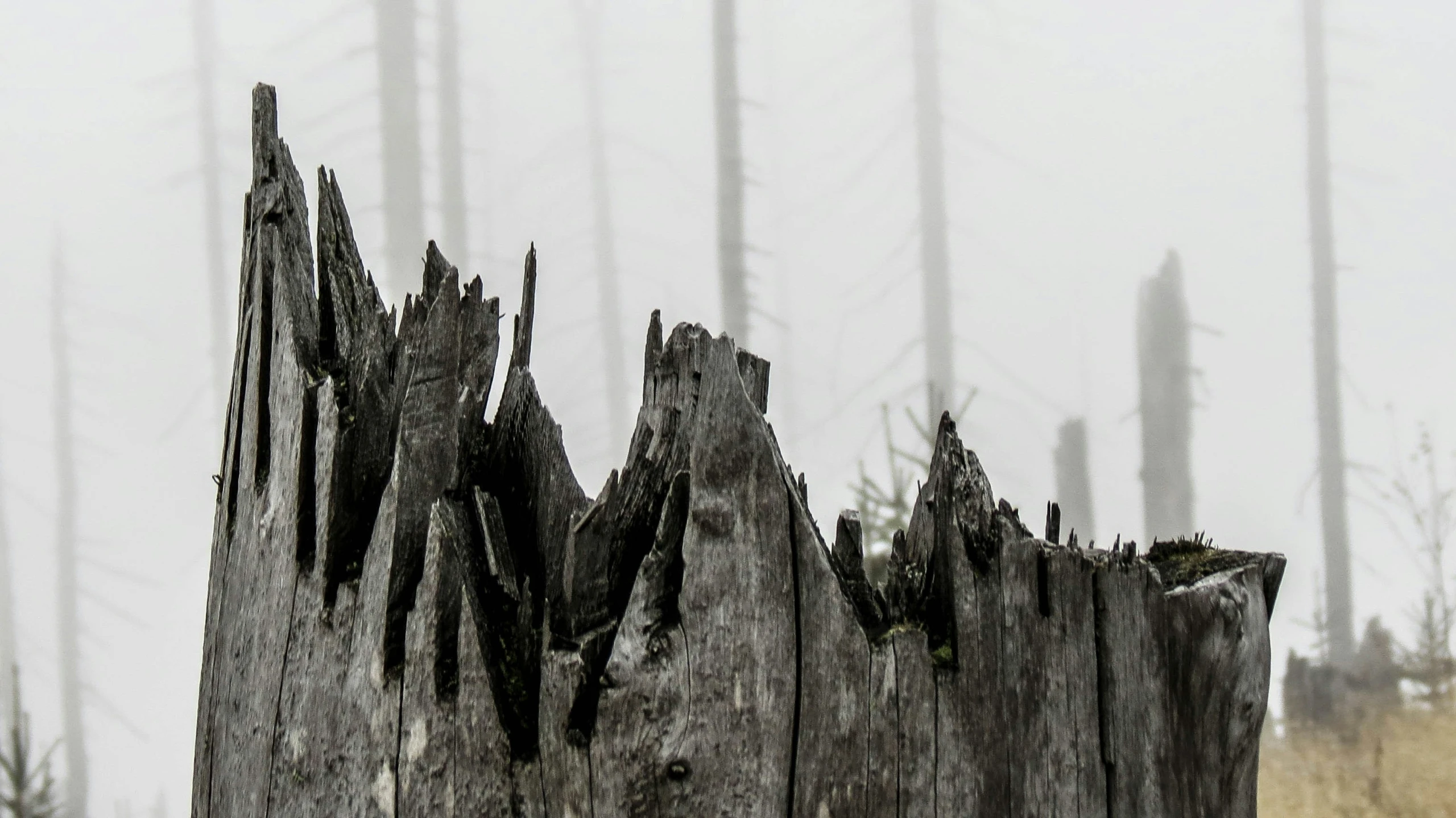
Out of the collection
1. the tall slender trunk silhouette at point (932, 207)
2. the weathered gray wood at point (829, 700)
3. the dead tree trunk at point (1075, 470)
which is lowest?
the weathered gray wood at point (829, 700)

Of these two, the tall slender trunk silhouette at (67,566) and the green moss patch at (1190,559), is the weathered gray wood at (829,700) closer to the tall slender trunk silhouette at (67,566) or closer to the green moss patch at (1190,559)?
the green moss patch at (1190,559)

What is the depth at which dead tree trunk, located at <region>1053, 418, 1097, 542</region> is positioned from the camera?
234 inches

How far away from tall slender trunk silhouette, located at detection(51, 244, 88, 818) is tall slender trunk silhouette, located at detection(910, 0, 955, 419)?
223 inches

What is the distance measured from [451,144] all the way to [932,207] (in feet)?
10.7

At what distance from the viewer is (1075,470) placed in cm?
601

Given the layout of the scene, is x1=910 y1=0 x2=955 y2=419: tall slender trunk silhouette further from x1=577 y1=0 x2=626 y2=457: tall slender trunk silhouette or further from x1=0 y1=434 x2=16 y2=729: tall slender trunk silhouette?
x1=0 y1=434 x2=16 y2=729: tall slender trunk silhouette

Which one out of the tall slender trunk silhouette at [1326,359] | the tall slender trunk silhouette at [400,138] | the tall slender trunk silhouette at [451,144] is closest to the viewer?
the tall slender trunk silhouette at [1326,359]

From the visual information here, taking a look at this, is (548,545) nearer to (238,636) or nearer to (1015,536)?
(238,636)

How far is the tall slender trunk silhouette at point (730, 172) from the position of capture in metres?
6.14

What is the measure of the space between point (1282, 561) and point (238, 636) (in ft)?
4.55

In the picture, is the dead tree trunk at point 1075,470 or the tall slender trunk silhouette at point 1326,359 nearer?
the tall slender trunk silhouette at point 1326,359

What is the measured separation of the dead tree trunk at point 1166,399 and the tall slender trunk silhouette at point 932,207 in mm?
1294

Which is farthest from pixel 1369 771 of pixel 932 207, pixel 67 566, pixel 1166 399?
pixel 67 566

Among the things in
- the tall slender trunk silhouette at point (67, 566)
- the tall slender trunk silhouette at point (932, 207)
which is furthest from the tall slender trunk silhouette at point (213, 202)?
the tall slender trunk silhouette at point (932, 207)
